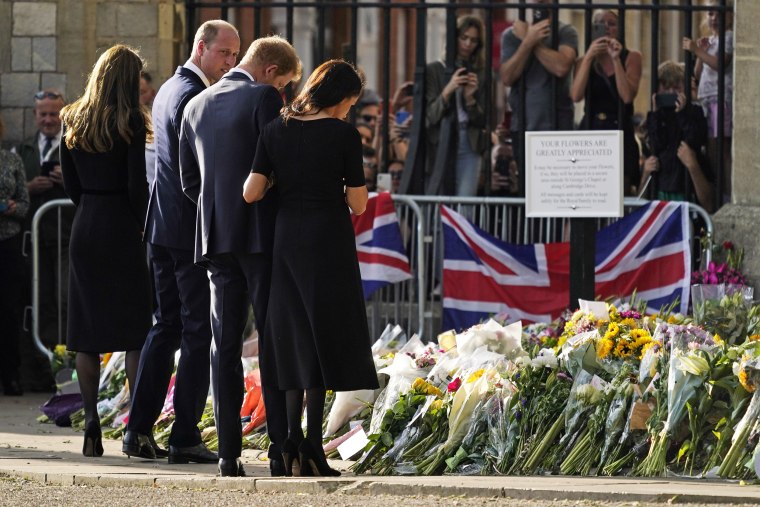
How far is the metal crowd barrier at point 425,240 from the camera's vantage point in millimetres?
10453

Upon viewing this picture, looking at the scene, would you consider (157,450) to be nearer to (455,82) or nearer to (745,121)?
(455,82)

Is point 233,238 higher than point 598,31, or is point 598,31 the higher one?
point 598,31

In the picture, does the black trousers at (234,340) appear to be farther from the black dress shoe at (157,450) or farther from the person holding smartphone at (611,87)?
the person holding smartphone at (611,87)

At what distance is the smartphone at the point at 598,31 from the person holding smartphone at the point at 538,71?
24 centimetres

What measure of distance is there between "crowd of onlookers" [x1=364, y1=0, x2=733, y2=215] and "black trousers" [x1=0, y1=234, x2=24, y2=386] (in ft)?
Answer: 7.82

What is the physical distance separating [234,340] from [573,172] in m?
3.05

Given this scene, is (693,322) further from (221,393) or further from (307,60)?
(307,60)

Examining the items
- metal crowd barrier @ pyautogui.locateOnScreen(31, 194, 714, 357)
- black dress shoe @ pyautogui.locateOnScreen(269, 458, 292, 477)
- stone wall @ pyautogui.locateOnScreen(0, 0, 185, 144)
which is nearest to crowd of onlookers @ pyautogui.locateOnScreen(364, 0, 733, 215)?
metal crowd barrier @ pyautogui.locateOnScreen(31, 194, 714, 357)

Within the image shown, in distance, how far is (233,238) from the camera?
650 cm

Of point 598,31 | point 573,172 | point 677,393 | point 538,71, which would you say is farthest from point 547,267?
point 677,393

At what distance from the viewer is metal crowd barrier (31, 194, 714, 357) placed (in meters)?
10.5

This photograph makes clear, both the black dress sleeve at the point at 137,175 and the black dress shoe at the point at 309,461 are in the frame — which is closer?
the black dress shoe at the point at 309,461

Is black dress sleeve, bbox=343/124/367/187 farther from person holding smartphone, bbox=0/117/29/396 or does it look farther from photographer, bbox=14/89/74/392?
photographer, bbox=14/89/74/392

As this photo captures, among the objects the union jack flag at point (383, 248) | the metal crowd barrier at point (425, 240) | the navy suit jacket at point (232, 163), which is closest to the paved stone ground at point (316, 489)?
the navy suit jacket at point (232, 163)
